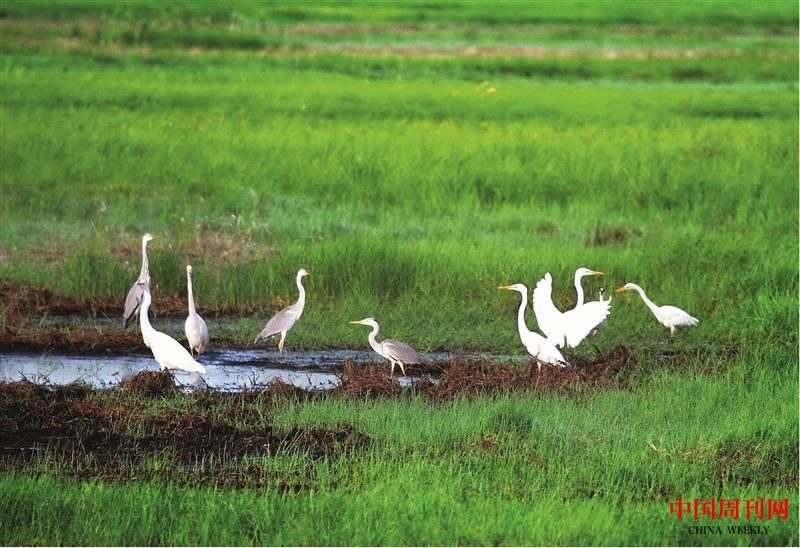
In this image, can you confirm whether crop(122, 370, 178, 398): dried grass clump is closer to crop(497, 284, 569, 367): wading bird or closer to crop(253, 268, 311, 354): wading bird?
crop(253, 268, 311, 354): wading bird

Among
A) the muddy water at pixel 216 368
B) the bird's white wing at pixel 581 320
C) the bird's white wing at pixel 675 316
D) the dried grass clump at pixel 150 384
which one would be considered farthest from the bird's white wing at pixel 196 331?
the bird's white wing at pixel 675 316

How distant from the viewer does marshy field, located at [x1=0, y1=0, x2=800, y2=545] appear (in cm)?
532

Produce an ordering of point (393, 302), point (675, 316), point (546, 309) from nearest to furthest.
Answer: point (546, 309)
point (675, 316)
point (393, 302)

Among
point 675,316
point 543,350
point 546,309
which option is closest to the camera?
point 543,350

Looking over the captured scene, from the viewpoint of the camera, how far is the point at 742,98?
19.0m

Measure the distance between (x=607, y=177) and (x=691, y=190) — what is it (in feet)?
2.84

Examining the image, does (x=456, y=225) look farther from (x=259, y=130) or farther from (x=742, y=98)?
(x=742, y=98)

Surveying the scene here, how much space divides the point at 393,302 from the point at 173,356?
101 inches

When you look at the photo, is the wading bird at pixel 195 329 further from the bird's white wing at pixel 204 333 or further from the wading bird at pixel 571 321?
the wading bird at pixel 571 321

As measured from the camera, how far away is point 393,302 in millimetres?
9273

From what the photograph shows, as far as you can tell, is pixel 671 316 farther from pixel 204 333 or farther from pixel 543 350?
pixel 204 333

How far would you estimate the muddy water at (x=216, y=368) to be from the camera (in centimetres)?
737

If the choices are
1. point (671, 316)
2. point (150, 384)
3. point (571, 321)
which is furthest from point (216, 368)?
point (671, 316)

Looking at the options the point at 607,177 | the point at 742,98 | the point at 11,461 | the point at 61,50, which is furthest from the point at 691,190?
the point at 61,50
